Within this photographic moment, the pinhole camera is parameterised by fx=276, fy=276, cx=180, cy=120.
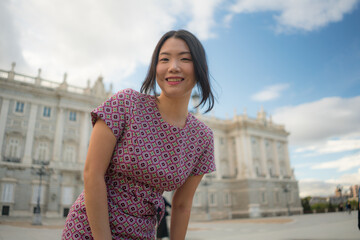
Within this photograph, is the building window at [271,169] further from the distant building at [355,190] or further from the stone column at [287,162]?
the distant building at [355,190]

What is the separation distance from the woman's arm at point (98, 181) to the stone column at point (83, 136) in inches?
988

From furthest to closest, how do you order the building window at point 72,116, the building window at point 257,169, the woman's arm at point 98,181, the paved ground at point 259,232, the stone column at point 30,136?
the building window at point 257,169
the building window at point 72,116
the stone column at point 30,136
the paved ground at point 259,232
the woman's arm at point 98,181

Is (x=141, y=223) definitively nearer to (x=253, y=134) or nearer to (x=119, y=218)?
(x=119, y=218)

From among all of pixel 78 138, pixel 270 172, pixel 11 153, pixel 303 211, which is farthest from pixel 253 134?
pixel 11 153

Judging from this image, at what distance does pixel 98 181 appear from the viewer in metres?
1.05

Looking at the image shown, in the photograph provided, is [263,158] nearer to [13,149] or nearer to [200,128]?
[13,149]

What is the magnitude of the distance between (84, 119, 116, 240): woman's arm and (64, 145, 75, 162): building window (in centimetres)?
2556

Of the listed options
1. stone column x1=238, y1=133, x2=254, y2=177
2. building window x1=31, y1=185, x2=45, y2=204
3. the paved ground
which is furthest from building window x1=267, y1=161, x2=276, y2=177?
building window x1=31, y1=185, x2=45, y2=204

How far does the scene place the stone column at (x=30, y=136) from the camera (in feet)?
74.5

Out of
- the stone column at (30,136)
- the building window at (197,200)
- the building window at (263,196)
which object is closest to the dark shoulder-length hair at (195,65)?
the stone column at (30,136)

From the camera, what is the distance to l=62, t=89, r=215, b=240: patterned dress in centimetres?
112

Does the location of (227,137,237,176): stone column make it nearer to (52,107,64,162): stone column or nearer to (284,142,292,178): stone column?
(284,142,292,178): stone column

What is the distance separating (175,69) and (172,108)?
208mm

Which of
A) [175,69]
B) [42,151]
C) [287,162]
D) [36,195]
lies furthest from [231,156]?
[175,69]
